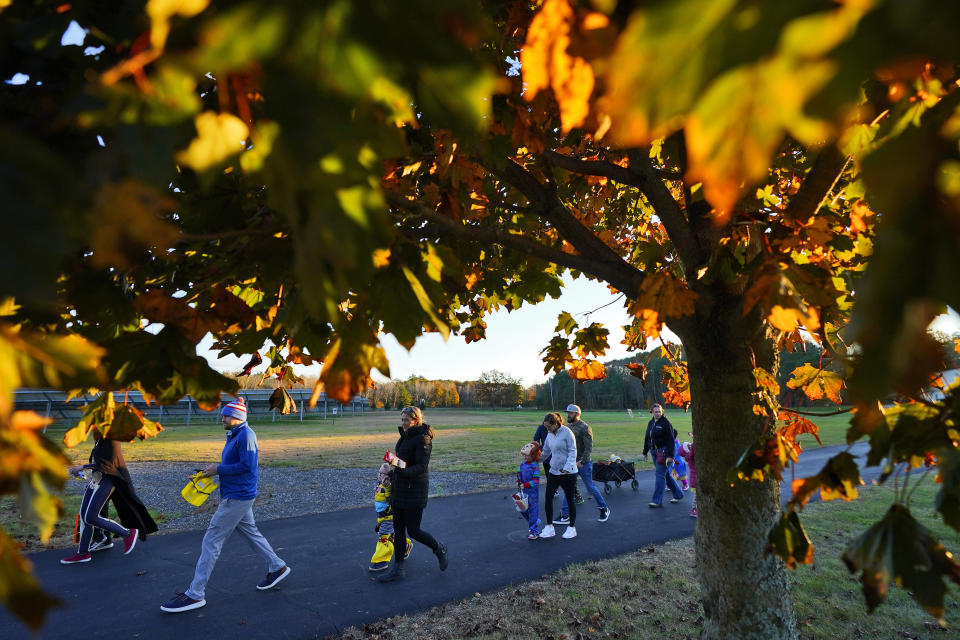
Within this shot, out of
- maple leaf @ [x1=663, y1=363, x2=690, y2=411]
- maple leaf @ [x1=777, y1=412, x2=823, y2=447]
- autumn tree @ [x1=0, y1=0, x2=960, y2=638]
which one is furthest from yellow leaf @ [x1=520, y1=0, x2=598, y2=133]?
maple leaf @ [x1=663, y1=363, x2=690, y2=411]

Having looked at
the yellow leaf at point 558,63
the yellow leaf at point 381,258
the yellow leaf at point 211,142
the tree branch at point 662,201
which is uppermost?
the tree branch at point 662,201

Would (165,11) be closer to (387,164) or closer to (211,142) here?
(211,142)

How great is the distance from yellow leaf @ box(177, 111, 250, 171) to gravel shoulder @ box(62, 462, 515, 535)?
9.41m

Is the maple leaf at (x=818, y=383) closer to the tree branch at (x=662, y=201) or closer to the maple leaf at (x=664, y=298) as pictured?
the tree branch at (x=662, y=201)

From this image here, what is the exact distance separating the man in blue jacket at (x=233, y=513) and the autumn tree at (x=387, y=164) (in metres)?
3.88

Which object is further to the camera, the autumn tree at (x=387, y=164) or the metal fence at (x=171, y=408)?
the metal fence at (x=171, y=408)

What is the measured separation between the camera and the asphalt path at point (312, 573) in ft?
16.9

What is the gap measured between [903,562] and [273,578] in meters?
6.48

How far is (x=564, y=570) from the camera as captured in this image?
647cm

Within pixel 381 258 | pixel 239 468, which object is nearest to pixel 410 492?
pixel 239 468

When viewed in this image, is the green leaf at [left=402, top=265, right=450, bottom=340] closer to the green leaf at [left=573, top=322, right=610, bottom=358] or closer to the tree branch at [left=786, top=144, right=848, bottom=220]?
the tree branch at [left=786, top=144, right=848, bottom=220]

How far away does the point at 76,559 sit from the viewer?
6.98 metres

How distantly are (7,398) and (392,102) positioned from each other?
68cm

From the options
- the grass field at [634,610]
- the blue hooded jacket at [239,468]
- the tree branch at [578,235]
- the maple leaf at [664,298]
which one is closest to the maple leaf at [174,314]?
the maple leaf at [664,298]
